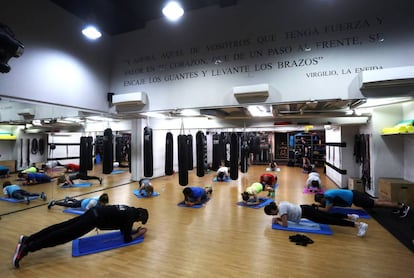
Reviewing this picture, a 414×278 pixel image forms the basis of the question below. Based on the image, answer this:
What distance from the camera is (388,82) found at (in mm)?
2219

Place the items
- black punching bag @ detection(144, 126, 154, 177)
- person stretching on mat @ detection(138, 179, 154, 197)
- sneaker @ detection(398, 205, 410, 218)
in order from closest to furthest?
black punching bag @ detection(144, 126, 154, 177) → sneaker @ detection(398, 205, 410, 218) → person stretching on mat @ detection(138, 179, 154, 197)

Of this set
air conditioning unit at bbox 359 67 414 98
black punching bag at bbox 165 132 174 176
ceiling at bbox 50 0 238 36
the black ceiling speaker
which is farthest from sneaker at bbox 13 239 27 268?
air conditioning unit at bbox 359 67 414 98

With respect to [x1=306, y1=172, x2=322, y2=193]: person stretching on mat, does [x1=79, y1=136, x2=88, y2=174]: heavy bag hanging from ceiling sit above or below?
above

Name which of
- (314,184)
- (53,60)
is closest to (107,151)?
(53,60)

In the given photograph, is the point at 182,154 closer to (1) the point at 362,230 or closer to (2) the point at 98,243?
(2) the point at 98,243

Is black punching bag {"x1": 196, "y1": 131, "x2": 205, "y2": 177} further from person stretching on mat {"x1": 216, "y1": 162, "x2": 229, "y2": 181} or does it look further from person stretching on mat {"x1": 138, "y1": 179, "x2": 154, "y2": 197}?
person stretching on mat {"x1": 216, "y1": 162, "x2": 229, "y2": 181}

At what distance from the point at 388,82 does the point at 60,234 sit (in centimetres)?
418

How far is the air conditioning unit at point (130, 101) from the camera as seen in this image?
10.9 ft

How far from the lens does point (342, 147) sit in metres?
6.40

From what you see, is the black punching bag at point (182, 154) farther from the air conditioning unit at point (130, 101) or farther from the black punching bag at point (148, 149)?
the air conditioning unit at point (130, 101)

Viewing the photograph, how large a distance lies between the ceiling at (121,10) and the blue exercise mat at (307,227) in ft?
12.0

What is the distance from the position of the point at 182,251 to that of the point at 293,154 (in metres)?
11.4

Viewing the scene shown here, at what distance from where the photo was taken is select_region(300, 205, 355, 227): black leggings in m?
3.55

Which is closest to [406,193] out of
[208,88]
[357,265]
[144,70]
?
[357,265]
